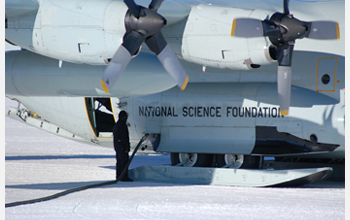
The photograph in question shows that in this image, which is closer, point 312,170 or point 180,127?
point 312,170

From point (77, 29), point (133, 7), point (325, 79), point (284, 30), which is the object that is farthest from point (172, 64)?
point (325, 79)

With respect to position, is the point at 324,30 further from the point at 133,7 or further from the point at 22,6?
the point at 22,6

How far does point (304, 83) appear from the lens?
490 inches

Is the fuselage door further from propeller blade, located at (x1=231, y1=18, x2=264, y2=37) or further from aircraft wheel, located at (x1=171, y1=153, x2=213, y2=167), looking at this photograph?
propeller blade, located at (x1=231, y1=18, x2=264, y2=37)

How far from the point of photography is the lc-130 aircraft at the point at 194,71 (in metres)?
10.5

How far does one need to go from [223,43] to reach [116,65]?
2122mm

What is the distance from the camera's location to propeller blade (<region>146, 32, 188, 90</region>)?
34.7 feet

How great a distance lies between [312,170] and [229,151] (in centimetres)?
193

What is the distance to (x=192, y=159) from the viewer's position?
13773mm

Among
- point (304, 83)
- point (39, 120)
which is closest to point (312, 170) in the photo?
point (304, 83)

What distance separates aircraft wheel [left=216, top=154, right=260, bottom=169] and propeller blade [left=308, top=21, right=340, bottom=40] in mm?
3594

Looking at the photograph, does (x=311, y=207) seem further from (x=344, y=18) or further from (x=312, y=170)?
(x=344, y=18)

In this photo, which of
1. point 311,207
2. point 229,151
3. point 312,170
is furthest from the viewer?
point 229,151

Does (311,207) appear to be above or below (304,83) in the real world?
below
